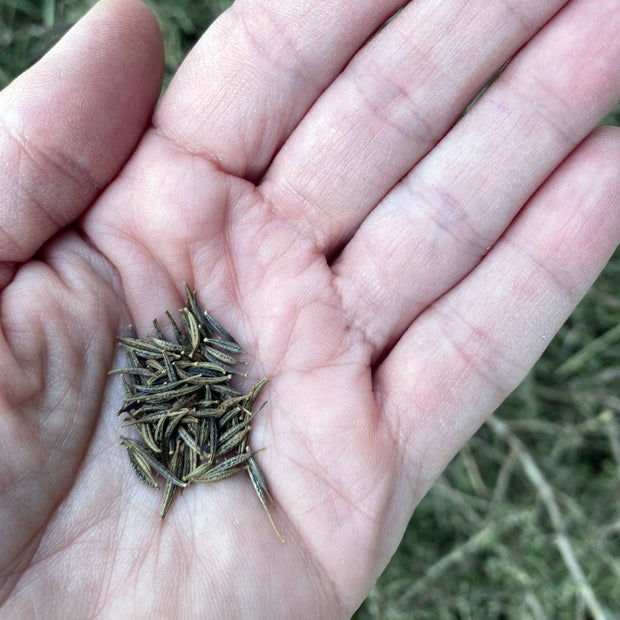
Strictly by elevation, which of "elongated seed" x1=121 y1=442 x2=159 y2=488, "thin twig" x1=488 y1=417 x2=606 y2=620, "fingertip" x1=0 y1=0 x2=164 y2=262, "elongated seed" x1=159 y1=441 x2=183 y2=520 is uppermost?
"fingertip" x1=0 y1=0 x2=164 y2=262

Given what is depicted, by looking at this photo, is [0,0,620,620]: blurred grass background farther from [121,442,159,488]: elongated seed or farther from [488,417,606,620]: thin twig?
[121,442,159,488]: elongated seed

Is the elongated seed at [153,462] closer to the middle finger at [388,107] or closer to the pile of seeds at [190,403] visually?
the pile of seeds at [190,403]

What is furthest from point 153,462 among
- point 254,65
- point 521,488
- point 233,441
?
point 521,488

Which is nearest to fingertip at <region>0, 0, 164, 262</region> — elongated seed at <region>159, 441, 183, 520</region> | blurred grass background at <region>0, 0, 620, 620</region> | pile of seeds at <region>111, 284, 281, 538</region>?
pile of seeds at <region>111, 284, 281, 538</region>

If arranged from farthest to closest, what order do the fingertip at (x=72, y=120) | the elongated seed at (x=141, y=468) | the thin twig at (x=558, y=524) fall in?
the thin twig at (x=558, y=524) → the elongated seed at (x=141, y=468) → the fingertip at (x=72, y=120)

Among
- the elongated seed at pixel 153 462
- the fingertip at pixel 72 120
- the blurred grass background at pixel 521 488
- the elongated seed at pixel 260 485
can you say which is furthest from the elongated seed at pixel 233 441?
the blurred grass background at pixel 521 488

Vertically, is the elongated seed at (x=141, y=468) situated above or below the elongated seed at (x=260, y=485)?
below
